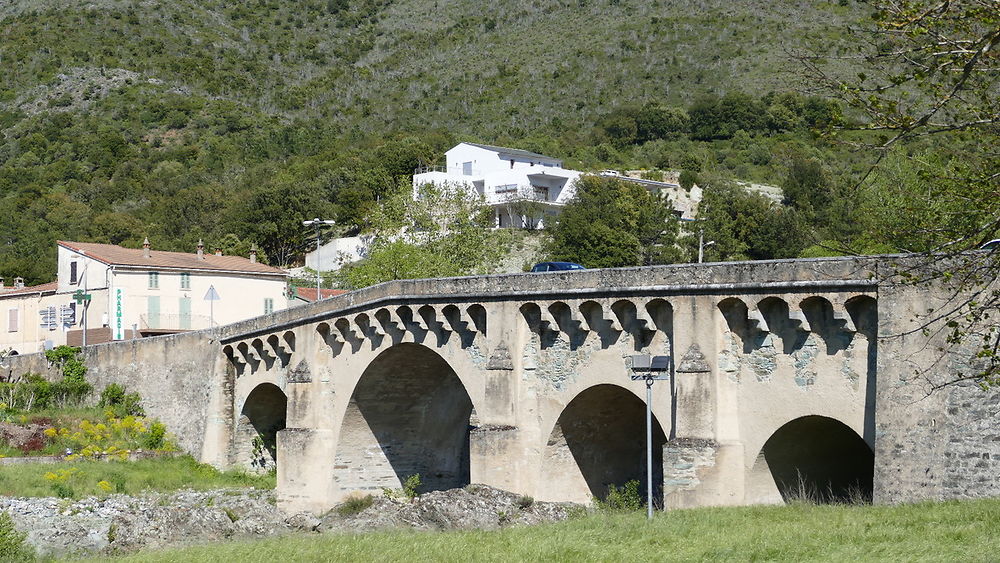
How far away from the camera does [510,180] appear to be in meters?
85.0

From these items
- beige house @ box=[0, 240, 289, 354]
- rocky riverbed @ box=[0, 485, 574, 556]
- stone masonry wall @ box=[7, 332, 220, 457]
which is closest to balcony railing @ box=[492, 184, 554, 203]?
beige house @ box=[0, 240, 289, 354]

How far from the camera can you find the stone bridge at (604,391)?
24.4 metres

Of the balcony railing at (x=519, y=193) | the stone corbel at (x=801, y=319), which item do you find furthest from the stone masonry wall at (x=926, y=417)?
the balcony railing at (x=519, y=193)

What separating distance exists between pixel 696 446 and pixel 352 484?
16.8 meters

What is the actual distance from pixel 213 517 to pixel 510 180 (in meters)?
50.3

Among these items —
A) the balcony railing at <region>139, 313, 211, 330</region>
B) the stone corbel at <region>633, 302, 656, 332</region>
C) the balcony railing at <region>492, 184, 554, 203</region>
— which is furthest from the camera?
the balcony railing at <region>492, 184, 554, 203</region>

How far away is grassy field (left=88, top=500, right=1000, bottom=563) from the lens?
19125 mm

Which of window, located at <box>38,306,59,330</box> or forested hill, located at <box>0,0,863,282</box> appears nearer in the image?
window, located at <box>38,306,59,330</box>

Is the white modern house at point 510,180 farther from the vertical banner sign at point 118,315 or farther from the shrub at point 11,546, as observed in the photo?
the shrub at point 11,546

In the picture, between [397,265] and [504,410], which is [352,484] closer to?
[504,410]

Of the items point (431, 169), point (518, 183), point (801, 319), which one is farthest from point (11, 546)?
point (431, 169)

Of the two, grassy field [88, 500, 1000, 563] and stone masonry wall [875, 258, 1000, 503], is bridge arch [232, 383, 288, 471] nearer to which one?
grassy field [88, 500, 1000, 563]

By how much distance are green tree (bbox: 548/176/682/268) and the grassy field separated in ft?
134

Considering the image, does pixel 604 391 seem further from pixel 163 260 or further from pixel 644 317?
pixel 163 260
